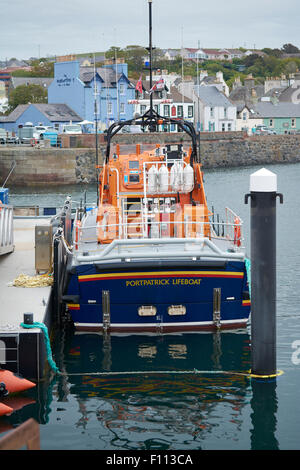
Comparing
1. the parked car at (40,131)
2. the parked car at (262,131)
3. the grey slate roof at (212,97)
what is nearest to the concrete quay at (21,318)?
the parked car at (40,131)

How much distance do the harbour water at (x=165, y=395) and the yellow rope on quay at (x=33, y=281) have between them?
1127 millimetres

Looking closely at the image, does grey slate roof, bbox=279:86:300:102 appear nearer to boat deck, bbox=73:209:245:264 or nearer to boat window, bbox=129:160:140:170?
boat window, bbox=129:160:140:170

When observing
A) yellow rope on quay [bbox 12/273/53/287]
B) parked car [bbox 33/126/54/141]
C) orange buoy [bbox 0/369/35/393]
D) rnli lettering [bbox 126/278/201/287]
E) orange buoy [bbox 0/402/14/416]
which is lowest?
orange buoy [bbox 0/402/14/416]

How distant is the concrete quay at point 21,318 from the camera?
1323 cm

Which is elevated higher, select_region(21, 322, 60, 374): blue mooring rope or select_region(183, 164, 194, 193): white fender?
select_region(183, 164, 194, 193): white fender

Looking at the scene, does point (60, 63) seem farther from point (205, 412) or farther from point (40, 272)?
point (205, 412)

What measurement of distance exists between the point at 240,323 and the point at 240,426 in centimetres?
459

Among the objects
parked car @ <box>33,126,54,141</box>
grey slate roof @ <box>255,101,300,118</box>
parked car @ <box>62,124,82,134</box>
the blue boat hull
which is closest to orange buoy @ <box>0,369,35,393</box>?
the blue boat hull

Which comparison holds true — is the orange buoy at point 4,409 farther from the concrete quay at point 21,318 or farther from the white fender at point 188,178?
the white fender at point 188,178

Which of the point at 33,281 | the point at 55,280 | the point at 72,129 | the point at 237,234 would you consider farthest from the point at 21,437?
the point at 72,129

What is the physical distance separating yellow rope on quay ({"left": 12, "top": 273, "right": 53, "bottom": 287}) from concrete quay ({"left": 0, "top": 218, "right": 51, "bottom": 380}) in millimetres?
114

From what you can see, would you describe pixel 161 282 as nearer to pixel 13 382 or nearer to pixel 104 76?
pixel 13 382

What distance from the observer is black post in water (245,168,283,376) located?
11.8 m

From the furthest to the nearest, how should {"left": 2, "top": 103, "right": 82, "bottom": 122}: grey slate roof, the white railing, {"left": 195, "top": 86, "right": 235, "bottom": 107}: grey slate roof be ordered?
1. {"left": 195, "top": 86, "right": 235, "bottom": 107}: grey slate roof
2. {"left": 2, "top": 103, "right": 82, "bottom": 122}: grey slate roof
3. the white railing
